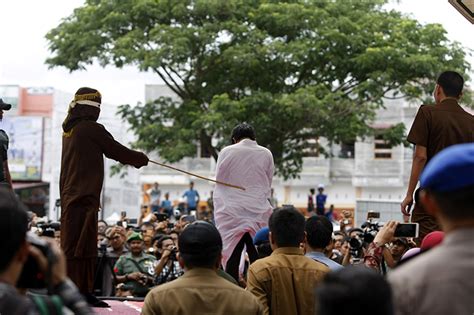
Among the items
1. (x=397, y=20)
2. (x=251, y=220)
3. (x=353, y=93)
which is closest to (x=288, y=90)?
(x=353, y=93)

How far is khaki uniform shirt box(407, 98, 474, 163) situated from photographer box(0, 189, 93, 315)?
5.17 m

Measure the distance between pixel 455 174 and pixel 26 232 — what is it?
5.05 ft

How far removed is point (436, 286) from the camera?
375 centimetres

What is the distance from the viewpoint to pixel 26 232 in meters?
3.91

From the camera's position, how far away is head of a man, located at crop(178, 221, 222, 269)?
561 cm

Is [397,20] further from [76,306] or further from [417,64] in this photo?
[76,306]

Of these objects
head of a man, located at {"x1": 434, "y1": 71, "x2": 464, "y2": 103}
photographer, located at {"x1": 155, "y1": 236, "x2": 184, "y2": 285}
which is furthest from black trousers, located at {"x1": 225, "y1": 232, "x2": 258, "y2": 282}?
head of a man, located at {"x1": 434, "y1": 71, "x2": 464, "y2": 103}

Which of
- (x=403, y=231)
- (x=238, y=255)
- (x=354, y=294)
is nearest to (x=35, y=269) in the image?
(x=354, y=294)

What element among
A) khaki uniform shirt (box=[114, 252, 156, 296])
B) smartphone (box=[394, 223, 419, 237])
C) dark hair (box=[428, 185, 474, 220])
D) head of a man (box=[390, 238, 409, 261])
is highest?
dark hair (box=[428, 185, 474, 220])

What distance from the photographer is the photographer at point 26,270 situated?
3.85m

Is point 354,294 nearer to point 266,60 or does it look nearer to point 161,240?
point 161,240

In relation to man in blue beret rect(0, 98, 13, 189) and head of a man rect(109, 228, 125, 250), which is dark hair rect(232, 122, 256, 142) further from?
head of a man rect(109, 228, 125, 250)

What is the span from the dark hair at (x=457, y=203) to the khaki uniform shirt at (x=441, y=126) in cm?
488

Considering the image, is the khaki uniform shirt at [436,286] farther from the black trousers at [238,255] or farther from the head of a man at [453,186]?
the black trousers at [238,255]
